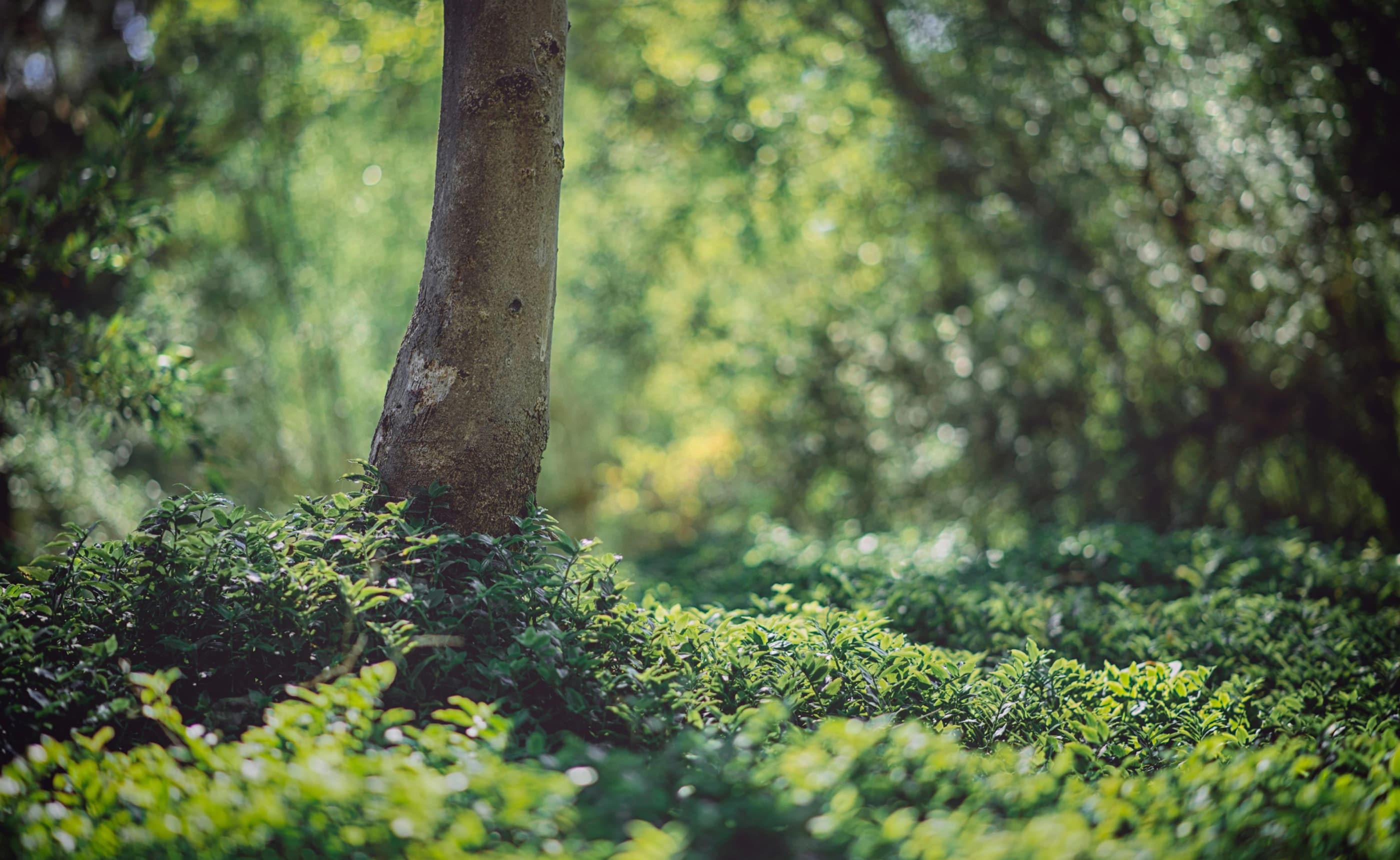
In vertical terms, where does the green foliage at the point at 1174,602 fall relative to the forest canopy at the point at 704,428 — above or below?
below

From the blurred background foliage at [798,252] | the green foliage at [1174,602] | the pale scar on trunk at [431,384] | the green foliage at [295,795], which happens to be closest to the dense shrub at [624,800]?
the green foliage at [295,795]

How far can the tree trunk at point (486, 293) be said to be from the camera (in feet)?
9.89

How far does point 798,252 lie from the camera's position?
10047 mm

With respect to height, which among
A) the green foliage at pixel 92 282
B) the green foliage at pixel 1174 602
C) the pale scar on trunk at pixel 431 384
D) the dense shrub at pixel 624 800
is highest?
the green foliage at pixel 92 282

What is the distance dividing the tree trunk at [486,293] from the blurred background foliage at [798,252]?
8.01 ft

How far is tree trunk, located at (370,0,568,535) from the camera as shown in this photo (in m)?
3.02

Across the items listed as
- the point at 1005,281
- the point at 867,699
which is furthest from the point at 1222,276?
the point at 867,699

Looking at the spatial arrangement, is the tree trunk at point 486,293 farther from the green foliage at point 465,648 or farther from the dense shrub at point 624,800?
the dense shrub at point 624,800

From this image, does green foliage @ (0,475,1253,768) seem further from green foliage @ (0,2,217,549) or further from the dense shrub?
green foliage @ (0,2,217,549)

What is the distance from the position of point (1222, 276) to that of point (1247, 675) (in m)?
4.25

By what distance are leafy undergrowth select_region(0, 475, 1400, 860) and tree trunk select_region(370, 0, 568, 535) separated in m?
0.19

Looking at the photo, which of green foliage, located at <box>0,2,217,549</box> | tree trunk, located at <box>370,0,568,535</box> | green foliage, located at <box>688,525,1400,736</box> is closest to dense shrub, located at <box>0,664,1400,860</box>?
tree trunk, located at <box>370,0,568,535</box>

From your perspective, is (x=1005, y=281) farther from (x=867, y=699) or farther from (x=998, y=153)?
(x=867, y=699)

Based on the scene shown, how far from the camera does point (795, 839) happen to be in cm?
186
